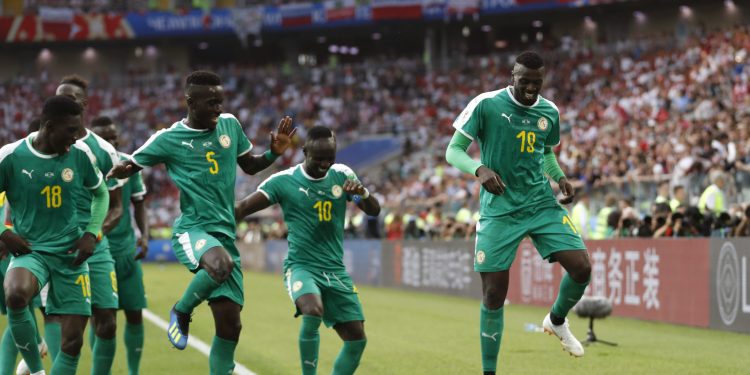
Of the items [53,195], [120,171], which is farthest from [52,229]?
[120,171]

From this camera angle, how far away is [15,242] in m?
8.52

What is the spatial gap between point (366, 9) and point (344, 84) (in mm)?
4112

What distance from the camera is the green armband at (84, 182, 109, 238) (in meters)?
8.89

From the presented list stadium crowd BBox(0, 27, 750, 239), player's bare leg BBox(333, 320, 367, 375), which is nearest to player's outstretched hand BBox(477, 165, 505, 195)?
player's bare leg BBox(333, 320, 367, 375)

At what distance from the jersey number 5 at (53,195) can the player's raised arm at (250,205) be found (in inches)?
52.7

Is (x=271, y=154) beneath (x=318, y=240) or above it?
above

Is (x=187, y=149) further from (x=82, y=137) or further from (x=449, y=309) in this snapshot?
(x=449, y=309)

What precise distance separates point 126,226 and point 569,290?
4377 millimetres

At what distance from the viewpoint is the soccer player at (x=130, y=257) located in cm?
1077

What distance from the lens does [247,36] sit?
68188mm

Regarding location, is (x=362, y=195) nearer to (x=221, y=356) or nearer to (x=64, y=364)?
(x=221, y=356)

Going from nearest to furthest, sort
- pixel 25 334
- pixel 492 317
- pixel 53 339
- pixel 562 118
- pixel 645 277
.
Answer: pixel 25 334 < pixel 492 317 < pixel 53 339 < pixel 645 277 < pixel 562 118

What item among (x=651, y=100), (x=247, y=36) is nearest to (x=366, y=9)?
(x=247, y=36)

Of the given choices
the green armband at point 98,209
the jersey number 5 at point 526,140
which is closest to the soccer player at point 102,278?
the green armband at point 98,209
